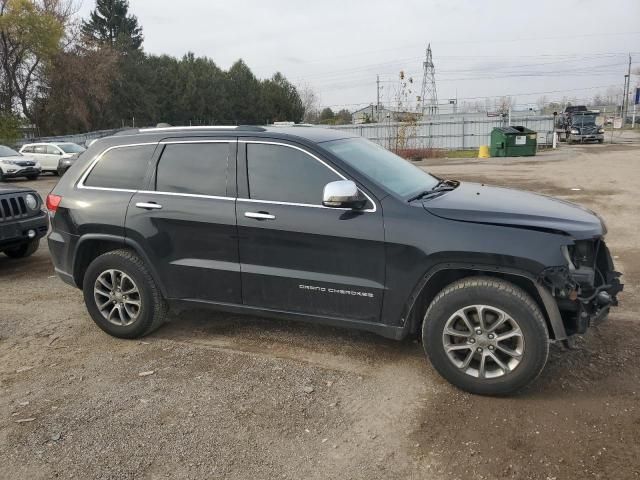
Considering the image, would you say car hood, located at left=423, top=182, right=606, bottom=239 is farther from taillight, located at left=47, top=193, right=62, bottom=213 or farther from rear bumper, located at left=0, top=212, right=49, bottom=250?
rear bumper, located at left=0, top=212, right=49, bottom=250

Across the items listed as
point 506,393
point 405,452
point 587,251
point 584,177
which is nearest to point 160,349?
point 405,452

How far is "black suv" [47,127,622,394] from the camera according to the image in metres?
3.47

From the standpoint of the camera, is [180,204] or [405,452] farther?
[180,204]

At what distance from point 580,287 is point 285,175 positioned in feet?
7.09

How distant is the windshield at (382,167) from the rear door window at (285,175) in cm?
21

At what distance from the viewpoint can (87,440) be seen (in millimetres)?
3229

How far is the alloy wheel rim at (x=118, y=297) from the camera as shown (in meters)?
Result: 4.59

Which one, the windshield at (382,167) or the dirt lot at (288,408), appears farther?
the windshield at (382,167)

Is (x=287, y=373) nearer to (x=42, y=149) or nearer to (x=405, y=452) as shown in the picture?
(x=405, y=452)

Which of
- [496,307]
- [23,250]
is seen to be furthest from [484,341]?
[23,250]

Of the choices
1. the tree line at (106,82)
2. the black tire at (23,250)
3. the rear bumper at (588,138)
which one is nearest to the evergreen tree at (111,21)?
the tree line at (106,82)

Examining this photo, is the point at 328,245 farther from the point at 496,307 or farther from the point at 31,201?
the point at 31,201

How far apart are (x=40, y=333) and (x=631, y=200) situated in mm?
11228

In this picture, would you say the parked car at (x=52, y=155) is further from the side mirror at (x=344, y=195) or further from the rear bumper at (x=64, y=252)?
the side mirror at (x=344, y=195)
